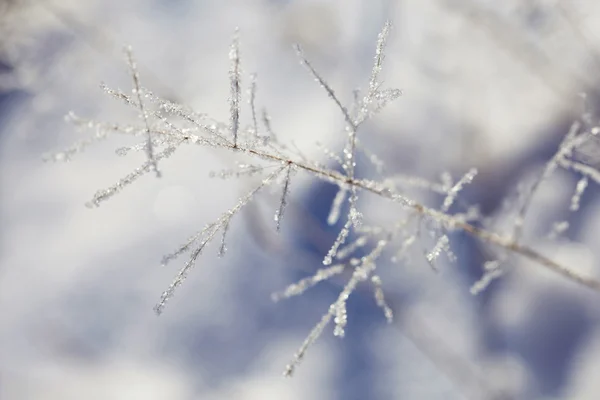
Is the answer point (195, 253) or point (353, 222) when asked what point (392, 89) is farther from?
point (195, 253)

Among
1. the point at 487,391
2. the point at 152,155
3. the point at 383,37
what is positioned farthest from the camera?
the point at 487,391

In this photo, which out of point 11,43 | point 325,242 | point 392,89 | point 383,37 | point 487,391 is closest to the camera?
point 383,37

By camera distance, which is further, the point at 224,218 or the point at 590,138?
the point at 590,138

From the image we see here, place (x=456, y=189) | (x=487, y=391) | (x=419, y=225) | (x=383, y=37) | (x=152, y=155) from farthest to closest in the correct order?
(x=487, y=391)
(x=419, y=225)
(x=456, y=189)
(x=383, y=37)
(x=152, y=155)

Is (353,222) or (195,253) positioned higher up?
(353,222)

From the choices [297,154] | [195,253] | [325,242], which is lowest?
[195,253]

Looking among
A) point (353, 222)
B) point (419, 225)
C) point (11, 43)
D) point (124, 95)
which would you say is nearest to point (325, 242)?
point (419, 225)

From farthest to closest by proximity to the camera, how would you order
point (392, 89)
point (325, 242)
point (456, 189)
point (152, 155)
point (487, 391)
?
point (487, 391)
point (325, 242)
point (456, 189)
point (392, 89)
point (152, 155)

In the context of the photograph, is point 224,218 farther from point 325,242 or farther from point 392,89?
point 325,242

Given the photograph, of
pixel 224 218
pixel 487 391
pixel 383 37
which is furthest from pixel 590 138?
pixel 487 391
